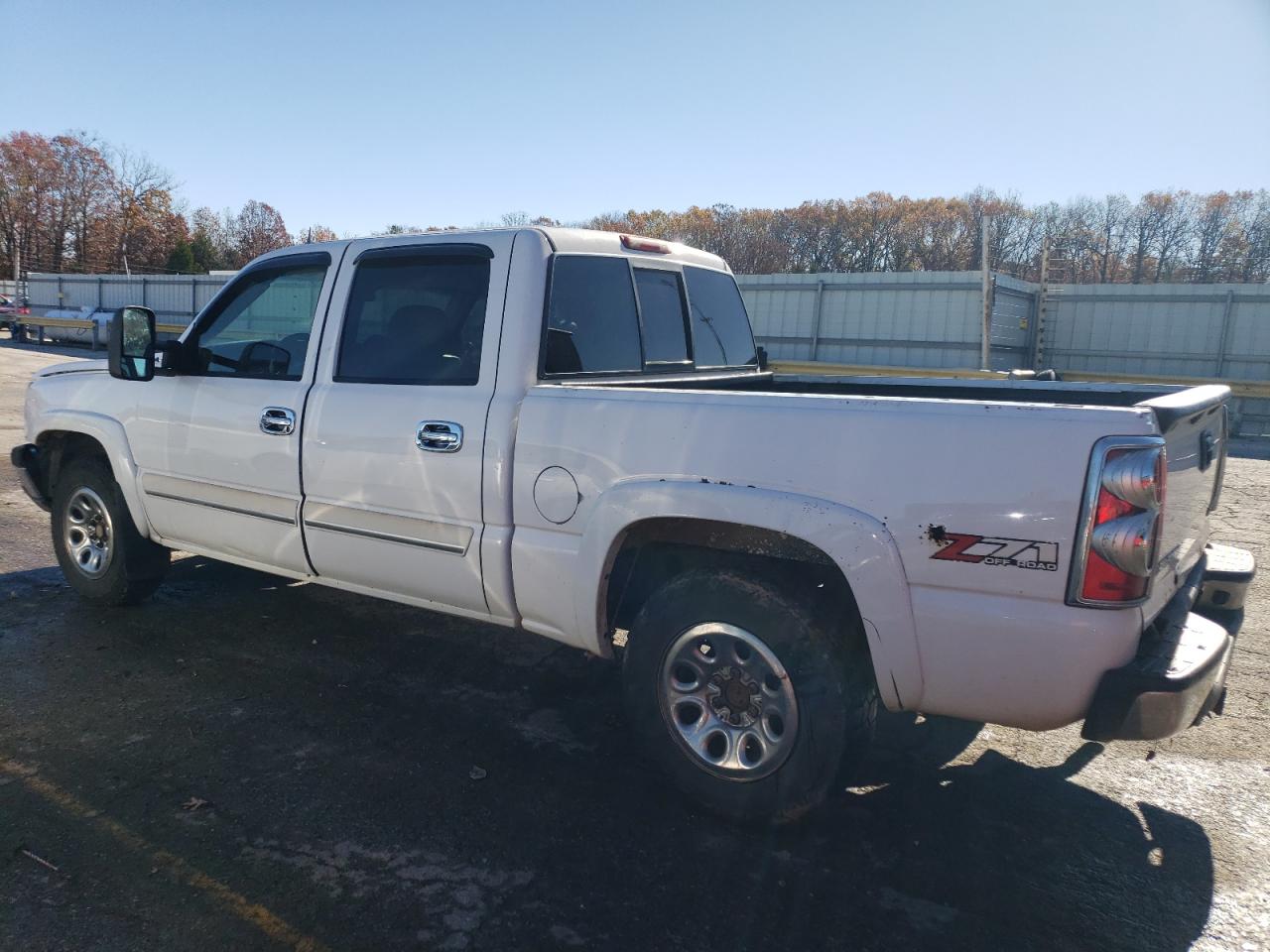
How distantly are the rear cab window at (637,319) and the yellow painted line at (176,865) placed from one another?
2.07 m

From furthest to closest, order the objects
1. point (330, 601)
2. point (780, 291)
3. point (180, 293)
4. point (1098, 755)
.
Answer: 1. point (180, 293)
2. point (780, 291)
3. point (330, 601)
4. point (1098, 755)

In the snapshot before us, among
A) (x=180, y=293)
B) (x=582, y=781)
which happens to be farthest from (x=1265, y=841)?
(x=180, y=293)

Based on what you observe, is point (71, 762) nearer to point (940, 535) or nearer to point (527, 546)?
point (527, 546)

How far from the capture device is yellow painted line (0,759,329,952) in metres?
2.49

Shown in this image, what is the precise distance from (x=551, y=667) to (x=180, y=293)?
30.0m

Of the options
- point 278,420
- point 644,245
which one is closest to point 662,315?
point 644,245

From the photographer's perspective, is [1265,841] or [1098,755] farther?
[1098,755]

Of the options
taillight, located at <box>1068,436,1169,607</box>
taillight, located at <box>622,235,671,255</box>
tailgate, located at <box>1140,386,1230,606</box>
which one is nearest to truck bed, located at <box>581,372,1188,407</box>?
tailgate, located at <box>1140,386,1230,606</box>

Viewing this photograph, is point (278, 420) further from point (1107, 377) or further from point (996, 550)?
point (1107, 377)

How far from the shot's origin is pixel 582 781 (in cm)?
338

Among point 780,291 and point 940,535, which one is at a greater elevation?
point 780,291

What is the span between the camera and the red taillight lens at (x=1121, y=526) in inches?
94.9

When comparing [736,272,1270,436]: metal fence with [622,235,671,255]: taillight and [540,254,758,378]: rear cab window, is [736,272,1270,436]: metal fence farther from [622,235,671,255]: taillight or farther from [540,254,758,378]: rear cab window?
[622,235,671,255]: taillight

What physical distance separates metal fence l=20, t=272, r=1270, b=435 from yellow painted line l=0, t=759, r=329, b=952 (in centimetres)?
1849
